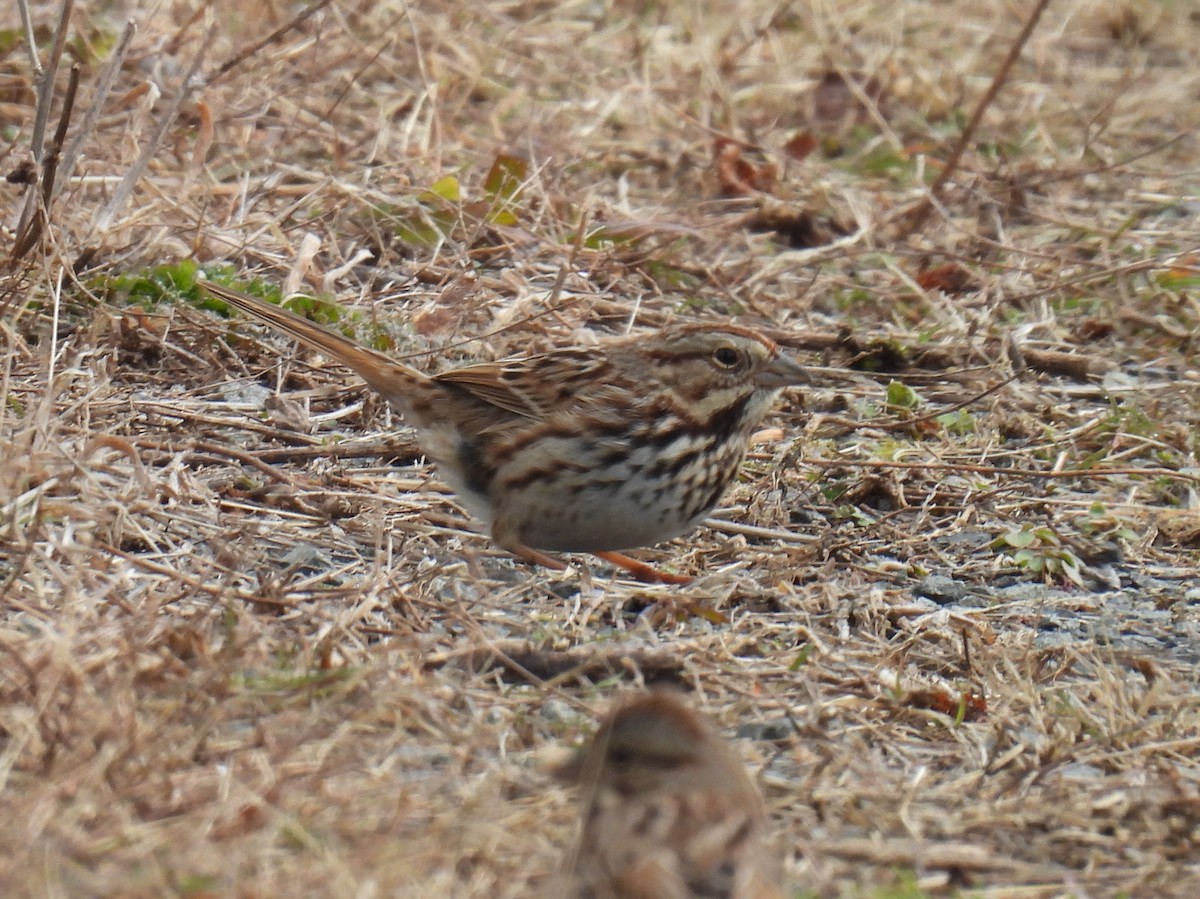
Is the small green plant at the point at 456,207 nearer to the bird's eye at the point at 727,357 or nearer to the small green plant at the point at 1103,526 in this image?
the bird's eye at the point at 727,357

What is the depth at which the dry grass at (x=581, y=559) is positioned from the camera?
3.42 m

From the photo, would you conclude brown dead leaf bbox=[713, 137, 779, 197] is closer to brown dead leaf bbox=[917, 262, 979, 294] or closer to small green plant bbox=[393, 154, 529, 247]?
brown dead leaf bbox=[917, 262, 979, 294]

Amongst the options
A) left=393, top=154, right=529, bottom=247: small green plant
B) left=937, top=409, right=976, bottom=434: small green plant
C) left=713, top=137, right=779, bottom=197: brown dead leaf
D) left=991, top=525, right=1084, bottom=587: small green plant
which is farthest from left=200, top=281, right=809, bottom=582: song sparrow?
left=713, top=137, right=779, bottom=197: brown dead leaf

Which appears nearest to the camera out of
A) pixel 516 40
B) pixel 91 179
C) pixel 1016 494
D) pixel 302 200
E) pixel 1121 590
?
pixel 1121 590

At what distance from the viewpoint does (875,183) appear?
8375 mm

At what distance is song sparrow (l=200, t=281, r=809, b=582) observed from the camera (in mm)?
4895

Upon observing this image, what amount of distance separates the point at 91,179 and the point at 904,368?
2.85 metres

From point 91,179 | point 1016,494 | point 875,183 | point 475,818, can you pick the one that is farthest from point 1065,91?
point 475,818

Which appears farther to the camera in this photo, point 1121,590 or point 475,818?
point 1121,590

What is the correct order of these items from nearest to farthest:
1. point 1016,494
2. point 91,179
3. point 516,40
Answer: point 1016,494
point 91,179
point 516,40

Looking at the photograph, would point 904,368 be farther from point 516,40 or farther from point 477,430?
point 516,40

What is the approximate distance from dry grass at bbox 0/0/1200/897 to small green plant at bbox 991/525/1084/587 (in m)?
0.02

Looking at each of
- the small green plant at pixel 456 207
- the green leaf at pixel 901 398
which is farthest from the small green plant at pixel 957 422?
the small green plant at pixel 456 207

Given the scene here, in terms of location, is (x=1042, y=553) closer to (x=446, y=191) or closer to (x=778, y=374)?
(x=778, y=374)
